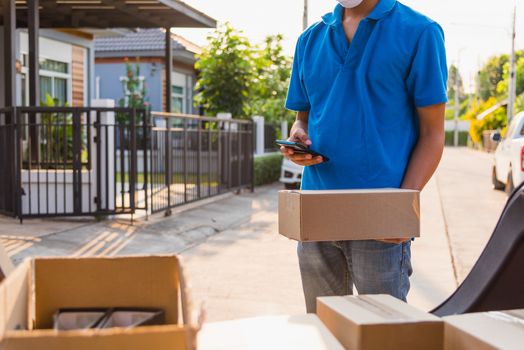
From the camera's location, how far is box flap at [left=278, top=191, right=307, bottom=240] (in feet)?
7.01

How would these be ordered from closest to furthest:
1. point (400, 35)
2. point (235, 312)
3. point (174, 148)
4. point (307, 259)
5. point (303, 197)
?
point (303, 197) < point (400, 35) < point (307, 259) < point (235, 312) < point (174, 148)

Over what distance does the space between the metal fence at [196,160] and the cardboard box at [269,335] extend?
8.83m

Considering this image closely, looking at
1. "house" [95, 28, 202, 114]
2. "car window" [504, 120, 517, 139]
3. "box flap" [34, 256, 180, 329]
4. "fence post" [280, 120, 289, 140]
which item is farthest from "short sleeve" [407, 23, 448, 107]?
→ "house" [95, 28, 202, 114]

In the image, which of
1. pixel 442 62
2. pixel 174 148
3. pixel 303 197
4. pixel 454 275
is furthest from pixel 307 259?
pixel 174 148

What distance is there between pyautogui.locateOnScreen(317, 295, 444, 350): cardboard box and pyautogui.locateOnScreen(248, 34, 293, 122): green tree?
17.2 m

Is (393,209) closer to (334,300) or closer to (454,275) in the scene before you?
(334,300)

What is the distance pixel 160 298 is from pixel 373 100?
111 centimetres

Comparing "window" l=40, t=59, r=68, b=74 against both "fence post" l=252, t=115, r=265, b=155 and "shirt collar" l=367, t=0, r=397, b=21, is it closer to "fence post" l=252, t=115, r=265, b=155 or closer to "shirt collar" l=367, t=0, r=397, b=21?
"fence post" l=252, t=115, r=265, b=155

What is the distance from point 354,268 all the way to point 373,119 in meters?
0.44

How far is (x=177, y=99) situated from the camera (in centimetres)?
2678

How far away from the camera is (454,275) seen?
725 cm

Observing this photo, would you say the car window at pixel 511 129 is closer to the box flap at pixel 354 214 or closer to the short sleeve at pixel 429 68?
the short sleeve at pixel 429 68

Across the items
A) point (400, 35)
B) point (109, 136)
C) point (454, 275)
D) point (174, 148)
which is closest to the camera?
point (400, 35)

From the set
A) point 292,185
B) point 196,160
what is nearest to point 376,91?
point 196,160
